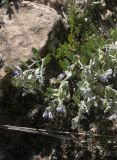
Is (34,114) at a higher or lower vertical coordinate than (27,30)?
lower

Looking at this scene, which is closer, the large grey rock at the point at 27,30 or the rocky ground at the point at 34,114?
the rocky ground at the point at 34,114

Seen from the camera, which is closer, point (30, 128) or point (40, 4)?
point (30, 128)

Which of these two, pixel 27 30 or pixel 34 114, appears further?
pixel 27 30

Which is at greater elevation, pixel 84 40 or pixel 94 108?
pixel 84 40

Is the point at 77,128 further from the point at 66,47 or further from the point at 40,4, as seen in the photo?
the point at 40,4

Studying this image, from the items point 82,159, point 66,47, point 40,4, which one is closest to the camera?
point 82,159

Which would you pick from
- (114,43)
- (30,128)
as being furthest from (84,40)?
(30,128)

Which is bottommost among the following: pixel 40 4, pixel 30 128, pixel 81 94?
pixel 30 128

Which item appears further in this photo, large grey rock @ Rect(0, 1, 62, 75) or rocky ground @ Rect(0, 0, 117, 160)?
large grey rock @ Rect(0, 1, 62, 75)
